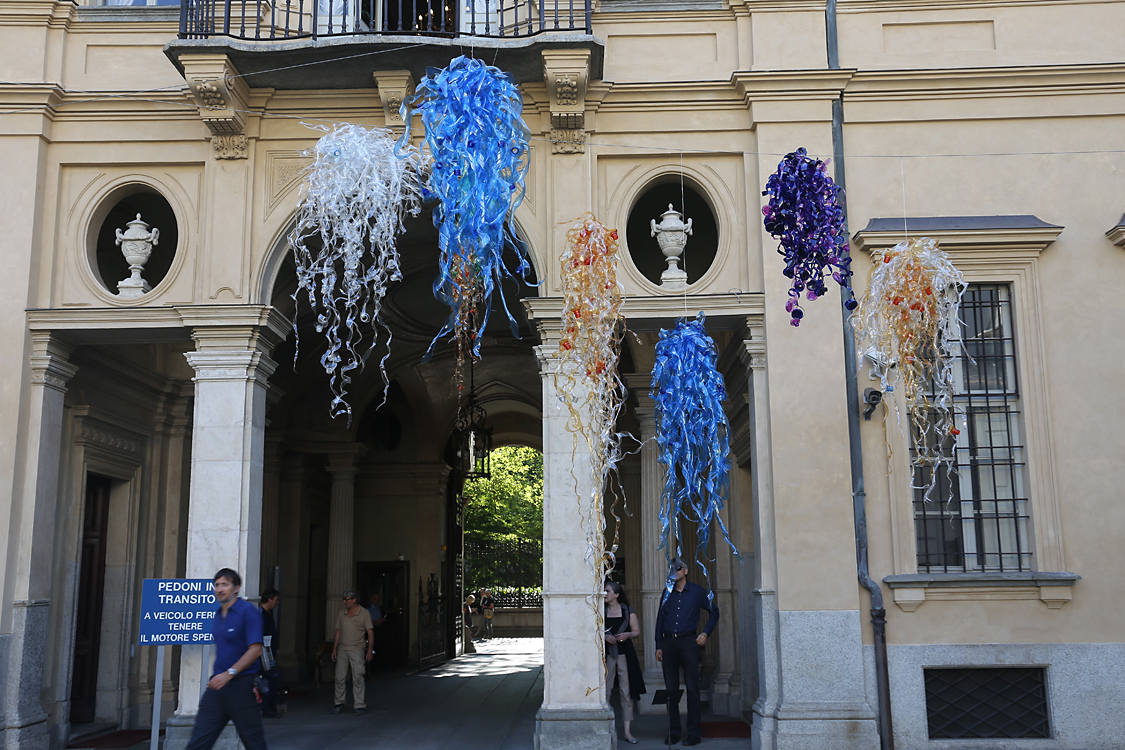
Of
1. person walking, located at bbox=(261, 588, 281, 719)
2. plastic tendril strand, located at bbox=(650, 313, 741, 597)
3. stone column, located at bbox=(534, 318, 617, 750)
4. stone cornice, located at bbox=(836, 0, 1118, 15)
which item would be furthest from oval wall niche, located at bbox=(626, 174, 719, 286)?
person walking, located at bbox=(261, 588, 281, 719)

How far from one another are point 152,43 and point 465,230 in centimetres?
455

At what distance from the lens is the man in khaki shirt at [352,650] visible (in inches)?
479

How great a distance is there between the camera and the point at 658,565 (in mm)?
12391

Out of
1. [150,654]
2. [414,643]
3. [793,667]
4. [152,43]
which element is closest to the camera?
[793,667]

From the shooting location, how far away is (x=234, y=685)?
263 inches

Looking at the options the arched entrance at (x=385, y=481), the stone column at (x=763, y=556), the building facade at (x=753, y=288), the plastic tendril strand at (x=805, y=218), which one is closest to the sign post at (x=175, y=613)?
the building facade at (x=753, y=288)

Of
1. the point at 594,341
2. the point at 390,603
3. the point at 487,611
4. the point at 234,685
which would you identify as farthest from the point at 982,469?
the point at 487,611

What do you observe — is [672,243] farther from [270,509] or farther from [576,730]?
[270,509]

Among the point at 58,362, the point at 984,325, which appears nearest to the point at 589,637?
the point at 984,325

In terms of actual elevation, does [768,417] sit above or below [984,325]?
below

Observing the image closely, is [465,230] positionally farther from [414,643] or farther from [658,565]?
[414,643]

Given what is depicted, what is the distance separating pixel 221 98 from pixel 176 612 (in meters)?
4.72

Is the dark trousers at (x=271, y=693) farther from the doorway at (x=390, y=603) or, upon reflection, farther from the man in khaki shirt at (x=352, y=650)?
the doorway at (x=390, y=603)

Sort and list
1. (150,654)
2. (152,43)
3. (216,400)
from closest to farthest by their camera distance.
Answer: (216,400) → (152,43) → (150,654)
